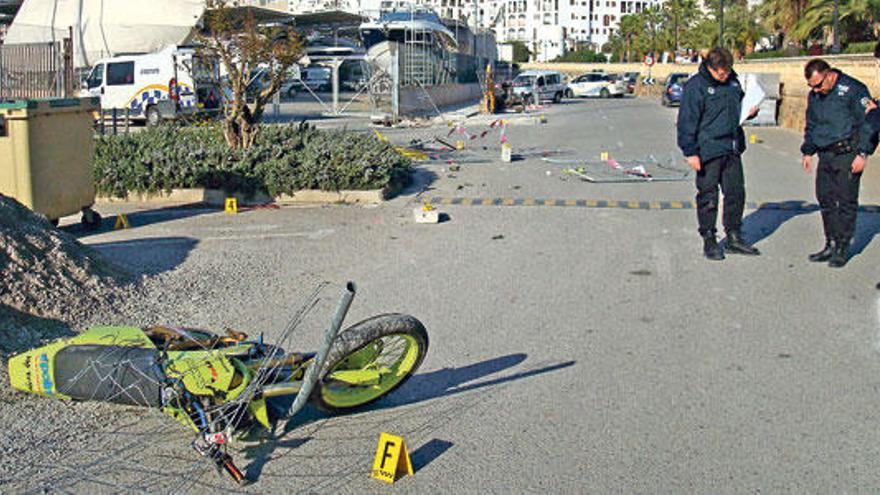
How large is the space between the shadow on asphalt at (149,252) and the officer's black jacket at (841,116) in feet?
20.0

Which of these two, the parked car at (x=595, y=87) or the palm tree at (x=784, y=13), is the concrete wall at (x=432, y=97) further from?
the palm tree at (x=784, y=13)

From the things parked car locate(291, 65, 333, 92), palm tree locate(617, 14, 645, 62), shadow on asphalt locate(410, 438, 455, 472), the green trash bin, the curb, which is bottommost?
shadow on asphalt locate(410, 438, 455, 472)

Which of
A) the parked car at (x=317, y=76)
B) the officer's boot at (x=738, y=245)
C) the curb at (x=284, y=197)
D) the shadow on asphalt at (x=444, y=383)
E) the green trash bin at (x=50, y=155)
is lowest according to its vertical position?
the shadow on asphalt at (x=444, y=383)

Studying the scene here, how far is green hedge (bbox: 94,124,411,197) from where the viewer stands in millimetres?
A: 13469

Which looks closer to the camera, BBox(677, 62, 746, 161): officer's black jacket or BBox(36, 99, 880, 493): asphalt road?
BBox(36, 99, 880, 493): asphalt road

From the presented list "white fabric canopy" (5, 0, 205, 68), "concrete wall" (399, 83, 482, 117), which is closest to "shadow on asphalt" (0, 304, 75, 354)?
"concrete wall" (399, 83, 482, 117)

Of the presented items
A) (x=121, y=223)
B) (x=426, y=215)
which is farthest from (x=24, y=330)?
(x=426, y=215)

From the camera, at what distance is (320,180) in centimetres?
1345

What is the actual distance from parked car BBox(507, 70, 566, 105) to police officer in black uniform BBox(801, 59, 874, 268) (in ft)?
115

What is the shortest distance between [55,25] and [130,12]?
3.58m

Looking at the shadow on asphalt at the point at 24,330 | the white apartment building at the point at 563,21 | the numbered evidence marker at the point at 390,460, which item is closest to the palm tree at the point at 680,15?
the white apartment building at the point at 563,21

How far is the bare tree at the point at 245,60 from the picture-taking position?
1453 centimetres

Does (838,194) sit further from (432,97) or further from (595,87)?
(595,87)

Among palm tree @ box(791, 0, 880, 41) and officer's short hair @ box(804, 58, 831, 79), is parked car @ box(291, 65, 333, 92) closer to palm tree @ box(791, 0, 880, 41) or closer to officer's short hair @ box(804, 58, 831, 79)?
palm tree @ box(791, 0, 880, 41)
